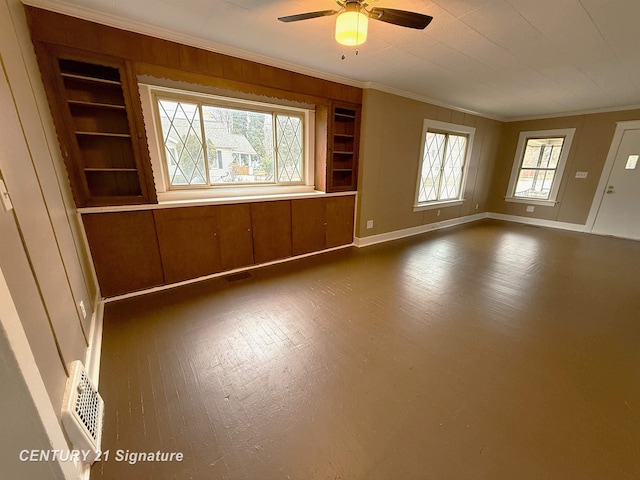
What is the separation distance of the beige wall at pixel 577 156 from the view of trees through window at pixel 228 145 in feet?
17.6

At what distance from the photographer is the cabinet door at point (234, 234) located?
116 inches

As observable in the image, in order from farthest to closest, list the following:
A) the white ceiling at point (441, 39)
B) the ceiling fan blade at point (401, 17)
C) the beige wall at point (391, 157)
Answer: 1. the beige wall at point (391, 157)
2. the white ceiling at point (441, 39)
3. the ceiling fan blade at point (401, 17)

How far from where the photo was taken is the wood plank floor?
1.20 metres

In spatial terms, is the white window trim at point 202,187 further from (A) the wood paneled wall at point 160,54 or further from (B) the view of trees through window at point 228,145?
(A) the wood paneled wall at point 160,54

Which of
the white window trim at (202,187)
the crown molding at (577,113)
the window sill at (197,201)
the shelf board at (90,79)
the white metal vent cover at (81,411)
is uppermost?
the crown molding at (577,113)

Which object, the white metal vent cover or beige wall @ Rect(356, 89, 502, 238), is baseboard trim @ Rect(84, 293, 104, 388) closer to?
the white metal vent cover

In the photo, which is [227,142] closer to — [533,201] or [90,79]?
[90,79]

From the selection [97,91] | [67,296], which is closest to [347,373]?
[67,296]

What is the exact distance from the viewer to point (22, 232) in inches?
41.1

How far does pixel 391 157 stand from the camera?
421 cm

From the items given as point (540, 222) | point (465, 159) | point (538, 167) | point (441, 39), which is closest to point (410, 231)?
point (465, 159)

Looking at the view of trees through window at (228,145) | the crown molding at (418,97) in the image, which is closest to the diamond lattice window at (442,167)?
the crown molding at (418,97)

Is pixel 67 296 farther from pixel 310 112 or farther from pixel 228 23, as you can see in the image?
pixel 310 112

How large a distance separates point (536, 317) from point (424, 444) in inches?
71.8
